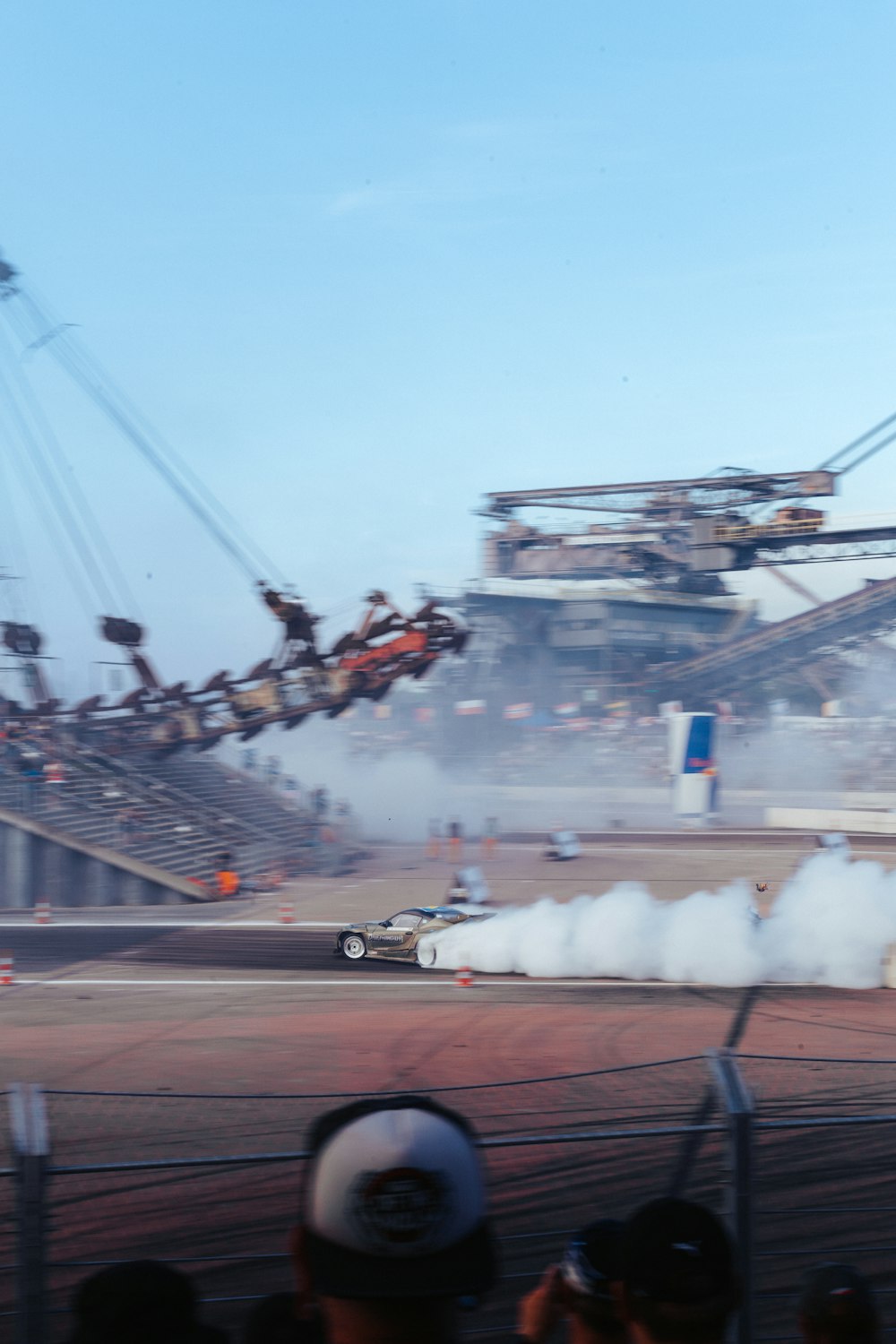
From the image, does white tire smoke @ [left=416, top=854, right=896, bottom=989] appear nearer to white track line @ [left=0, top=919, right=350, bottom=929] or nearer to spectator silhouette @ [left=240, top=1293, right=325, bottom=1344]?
white track line @ [left=0, top=919, right=350, bottom=929]

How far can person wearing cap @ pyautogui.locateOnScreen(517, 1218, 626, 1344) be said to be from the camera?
3.04 meters

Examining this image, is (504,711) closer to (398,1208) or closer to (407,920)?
(407,920)

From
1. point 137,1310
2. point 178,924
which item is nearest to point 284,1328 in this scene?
point 137,1310

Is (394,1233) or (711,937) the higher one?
(394,1233)

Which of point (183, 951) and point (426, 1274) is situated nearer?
point (426, 1274)

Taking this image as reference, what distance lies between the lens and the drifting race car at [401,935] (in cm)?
2255

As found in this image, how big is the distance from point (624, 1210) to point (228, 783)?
41.4 metres

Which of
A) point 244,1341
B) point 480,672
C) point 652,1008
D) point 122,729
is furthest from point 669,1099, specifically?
point 480,672

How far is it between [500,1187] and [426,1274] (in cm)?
570

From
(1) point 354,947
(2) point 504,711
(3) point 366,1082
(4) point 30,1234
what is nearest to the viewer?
(4) point 30,1234

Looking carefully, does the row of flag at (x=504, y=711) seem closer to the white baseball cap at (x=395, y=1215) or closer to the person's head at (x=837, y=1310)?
the person's head at (x=837, y=1310)

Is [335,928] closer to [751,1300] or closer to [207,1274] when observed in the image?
[207,1274]

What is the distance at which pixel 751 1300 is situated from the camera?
15.2ft

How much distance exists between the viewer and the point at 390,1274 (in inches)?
82.7
